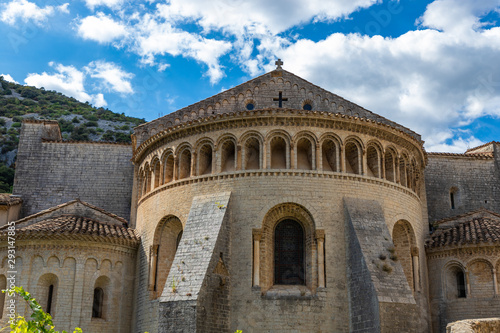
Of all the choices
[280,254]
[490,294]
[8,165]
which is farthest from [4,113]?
[490,294]

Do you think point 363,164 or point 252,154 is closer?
point 363,164

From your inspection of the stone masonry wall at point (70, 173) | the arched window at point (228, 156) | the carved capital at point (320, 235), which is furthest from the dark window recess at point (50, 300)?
the carved capital at point (320, 235)

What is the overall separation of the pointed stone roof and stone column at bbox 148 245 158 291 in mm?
6046

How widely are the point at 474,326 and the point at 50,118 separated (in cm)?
5769

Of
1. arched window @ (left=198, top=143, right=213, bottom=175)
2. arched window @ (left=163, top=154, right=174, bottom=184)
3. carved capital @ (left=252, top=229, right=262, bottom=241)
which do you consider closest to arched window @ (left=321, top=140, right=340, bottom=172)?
carved capital @ (left=252, top=229, right=262, bottom=241)

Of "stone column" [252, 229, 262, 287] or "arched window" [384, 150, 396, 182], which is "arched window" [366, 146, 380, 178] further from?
"stone column" [252, 229, 262, 287]

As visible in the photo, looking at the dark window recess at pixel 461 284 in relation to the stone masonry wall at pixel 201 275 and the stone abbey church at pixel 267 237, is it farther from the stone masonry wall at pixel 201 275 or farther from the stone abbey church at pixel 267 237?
the stone masonry wall at pixel 201 275

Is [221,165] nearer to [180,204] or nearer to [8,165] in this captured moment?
[180,204]

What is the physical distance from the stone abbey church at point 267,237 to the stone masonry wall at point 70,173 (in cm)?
245

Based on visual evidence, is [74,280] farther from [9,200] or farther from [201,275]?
[9,200]

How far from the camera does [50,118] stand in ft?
204

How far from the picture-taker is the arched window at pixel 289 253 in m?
19.2

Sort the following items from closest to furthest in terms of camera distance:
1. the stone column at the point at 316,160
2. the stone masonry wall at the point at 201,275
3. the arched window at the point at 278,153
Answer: the stone masonry wall at the point at 201,275 → the stone column at the point at 316,160 → the arched window at the point at 278,153

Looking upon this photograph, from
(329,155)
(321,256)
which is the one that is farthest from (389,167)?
(321,256)
